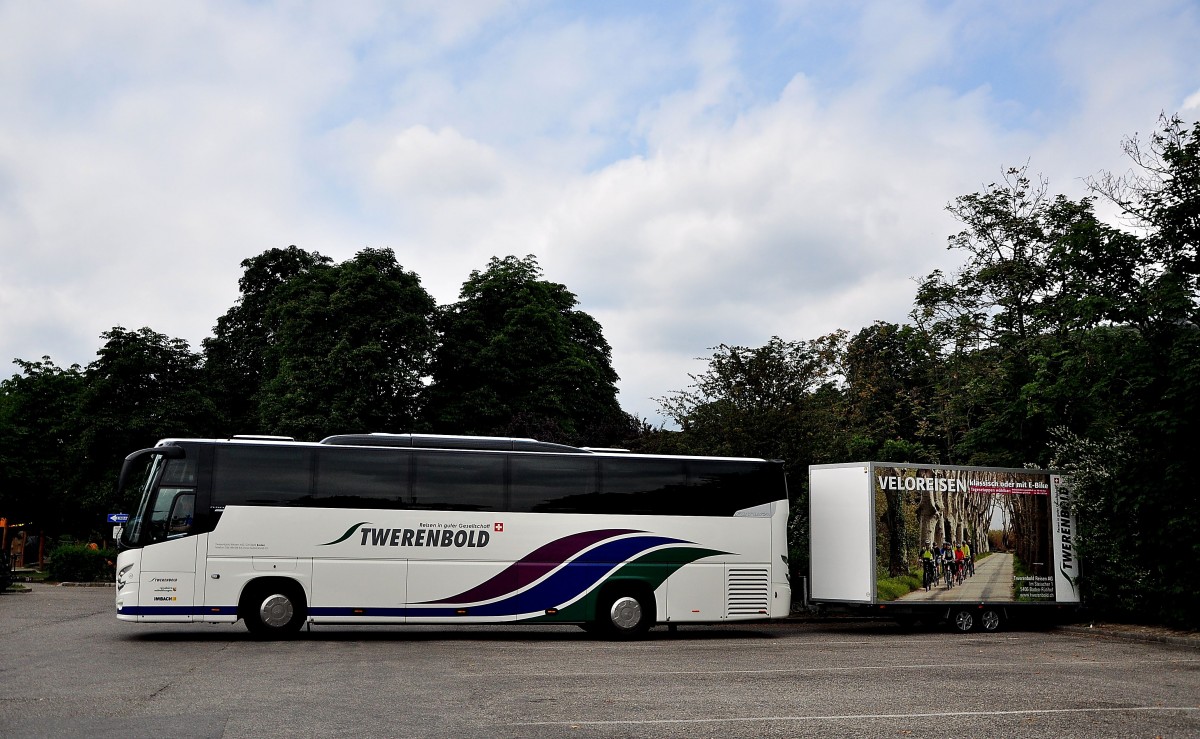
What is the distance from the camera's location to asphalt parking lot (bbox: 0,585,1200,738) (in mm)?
9250

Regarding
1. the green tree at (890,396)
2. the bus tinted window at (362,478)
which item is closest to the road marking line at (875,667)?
the bus tinted window at (362,478)

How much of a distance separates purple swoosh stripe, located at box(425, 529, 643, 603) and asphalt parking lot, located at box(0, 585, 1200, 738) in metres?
0.84

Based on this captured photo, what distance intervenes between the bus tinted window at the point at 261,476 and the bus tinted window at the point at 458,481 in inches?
74.7

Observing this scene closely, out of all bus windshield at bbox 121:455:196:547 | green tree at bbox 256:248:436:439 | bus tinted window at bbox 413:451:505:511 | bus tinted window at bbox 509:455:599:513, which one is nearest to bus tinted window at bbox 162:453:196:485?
bus windshield at bbox 121:455:196:547

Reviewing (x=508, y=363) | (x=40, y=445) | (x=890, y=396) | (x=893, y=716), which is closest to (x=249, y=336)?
(x=40, y=445)

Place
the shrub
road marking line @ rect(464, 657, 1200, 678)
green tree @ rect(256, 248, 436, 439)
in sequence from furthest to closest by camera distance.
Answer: green tree @ rect(256, 248, 436, 439) < the shrub < road marking line @ rect(464, 657, 1200, 678)

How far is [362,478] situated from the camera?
60.3 feet

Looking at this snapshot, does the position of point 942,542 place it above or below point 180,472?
below

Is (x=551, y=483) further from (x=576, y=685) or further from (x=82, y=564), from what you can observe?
(x=82, y=564)

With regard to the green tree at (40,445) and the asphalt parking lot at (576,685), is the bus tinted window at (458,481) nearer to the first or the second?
the asphalt parking lot at (576,685)

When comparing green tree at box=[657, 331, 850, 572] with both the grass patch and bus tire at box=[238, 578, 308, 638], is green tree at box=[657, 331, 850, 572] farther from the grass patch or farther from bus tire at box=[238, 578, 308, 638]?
bus tire at box=[238, 578, 308, 638]

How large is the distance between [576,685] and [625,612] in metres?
7.41

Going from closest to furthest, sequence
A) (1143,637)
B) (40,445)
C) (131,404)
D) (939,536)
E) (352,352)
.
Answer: (1143,637), (939,536), (352,352), (131,404), (40,445)

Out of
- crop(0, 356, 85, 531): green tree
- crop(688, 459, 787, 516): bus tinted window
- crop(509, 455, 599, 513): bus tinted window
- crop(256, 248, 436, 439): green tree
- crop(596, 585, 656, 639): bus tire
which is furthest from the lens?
crop(0, 356, 85, 531): green tree
